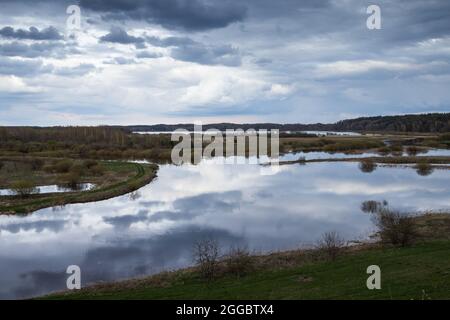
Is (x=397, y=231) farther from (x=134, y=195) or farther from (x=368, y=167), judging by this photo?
(x=368, y=167)

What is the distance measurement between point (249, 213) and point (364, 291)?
578 inches

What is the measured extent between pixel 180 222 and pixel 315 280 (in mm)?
12247

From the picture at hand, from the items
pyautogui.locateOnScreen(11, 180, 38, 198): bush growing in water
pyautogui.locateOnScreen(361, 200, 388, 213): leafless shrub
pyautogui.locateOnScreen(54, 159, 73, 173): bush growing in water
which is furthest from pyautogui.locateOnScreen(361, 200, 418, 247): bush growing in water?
pyautogui.locateOnScreen(54, 159, 73, 173): bush growing in water

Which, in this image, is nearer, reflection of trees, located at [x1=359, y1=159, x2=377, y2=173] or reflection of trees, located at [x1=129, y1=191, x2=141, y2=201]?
reflection of trees, located at [x1=129, y1=191, x2=141, y2=201]

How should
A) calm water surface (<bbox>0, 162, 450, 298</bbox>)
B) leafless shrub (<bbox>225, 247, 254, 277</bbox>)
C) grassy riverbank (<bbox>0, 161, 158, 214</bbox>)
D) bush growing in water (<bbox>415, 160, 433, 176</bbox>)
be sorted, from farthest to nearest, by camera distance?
1. bush growing in water (<bbox>415, 160, 433, 176</bbox>)
2. grassy riverbank (<bbox>0, 161, 158, 214</bbox>)
3. calm water surface (<bbox>0, 162, 450, 298</bbox>)
4. leafless shrub (<bbox>225, 247, 254, 277</bbox>)

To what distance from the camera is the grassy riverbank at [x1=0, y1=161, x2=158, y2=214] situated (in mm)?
28375

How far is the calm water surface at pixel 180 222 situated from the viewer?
16.5m

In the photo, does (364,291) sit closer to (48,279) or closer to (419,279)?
(419,279)

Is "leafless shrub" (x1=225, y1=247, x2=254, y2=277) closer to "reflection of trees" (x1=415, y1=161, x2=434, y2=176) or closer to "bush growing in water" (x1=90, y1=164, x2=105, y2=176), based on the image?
"bush growing in water" (x1=90, y1=164, x2=105, y2=176)

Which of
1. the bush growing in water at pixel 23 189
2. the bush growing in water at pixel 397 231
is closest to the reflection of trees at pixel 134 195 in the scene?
the bush growing in water at pixel 23 189

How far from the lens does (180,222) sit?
923 inches

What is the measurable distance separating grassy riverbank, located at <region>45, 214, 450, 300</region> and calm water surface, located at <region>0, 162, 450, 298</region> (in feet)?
6.18

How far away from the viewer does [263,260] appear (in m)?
15.6

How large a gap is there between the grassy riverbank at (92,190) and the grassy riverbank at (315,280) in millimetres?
16818
